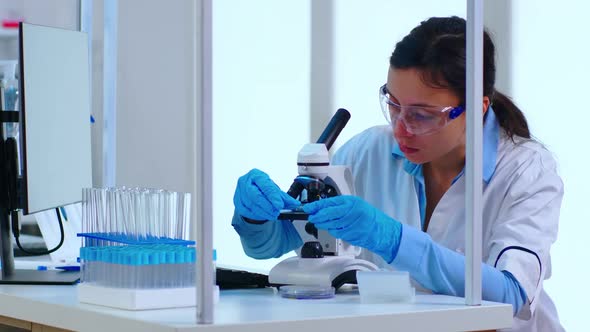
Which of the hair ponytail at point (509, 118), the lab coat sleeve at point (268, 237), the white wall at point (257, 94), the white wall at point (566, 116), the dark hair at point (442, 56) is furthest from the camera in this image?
the white wall at point (257, 94)

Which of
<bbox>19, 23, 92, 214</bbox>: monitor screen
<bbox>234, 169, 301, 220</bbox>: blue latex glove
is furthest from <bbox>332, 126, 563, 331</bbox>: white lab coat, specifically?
<bbox>19, 23, 92, 214</bbox>: monitor screen

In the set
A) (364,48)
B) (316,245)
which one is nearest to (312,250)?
(316,245)

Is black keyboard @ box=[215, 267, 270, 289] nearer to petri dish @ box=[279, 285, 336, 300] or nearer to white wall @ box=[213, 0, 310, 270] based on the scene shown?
petri dish @ box=[279, 285, 336, 300]

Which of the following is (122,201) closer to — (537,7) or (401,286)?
(401,286)

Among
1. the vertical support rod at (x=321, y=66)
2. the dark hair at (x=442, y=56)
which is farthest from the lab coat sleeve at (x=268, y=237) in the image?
the vertical support rod at (x=321, y=66)

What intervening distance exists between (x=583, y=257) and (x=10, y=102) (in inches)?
101

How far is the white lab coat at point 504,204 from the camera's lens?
2150 mm

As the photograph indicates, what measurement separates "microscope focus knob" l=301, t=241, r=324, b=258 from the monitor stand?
0.53 m

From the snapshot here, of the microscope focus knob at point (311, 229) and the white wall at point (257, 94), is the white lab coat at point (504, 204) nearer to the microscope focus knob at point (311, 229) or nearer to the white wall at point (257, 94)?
the microscope focus knob at point (311, 229)

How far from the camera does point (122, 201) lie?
6.18 feet

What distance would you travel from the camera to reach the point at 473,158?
1.85m

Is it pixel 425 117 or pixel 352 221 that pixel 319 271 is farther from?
pixel 425 117

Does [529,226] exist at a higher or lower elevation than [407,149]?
lower

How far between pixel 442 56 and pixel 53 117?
0.99 m
